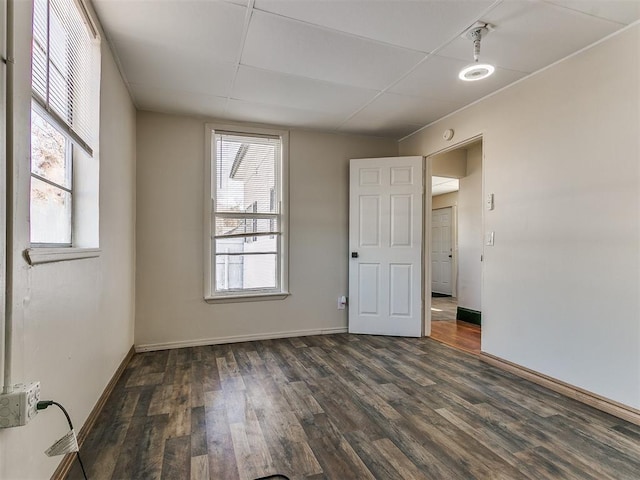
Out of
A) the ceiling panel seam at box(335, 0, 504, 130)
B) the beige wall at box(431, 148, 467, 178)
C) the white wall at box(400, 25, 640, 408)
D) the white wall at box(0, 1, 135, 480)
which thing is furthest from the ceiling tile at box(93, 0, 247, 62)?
the beige wall at box(431, 148, 467, 178)

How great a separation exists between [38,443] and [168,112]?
3022 millimetres

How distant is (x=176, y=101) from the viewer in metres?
3.12

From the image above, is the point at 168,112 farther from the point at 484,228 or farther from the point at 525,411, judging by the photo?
the point at 525,411

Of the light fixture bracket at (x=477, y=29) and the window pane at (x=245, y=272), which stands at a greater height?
the light fixture bracket at (x=477, y=29)

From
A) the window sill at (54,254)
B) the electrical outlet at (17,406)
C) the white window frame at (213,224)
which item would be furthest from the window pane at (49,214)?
the white window frame at (213,224)

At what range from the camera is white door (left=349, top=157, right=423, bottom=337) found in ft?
12.7

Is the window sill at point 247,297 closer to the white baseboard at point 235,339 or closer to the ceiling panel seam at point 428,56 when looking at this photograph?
the white baseboard at point 235,339

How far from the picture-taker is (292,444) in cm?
177

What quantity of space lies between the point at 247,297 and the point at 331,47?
2591mm

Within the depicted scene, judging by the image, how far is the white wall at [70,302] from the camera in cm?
110

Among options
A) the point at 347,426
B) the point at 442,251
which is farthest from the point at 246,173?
the point at 442,251

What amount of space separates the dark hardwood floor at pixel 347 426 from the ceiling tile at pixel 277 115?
246 cm

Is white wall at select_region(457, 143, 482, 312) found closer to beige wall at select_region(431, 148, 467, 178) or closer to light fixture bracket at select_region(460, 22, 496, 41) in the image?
beige wall at select_region(431, 148, 467, 178)

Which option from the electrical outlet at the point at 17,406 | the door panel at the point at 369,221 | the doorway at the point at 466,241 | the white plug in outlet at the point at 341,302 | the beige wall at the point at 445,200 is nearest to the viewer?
the electrical outlet at the point at 17,406
